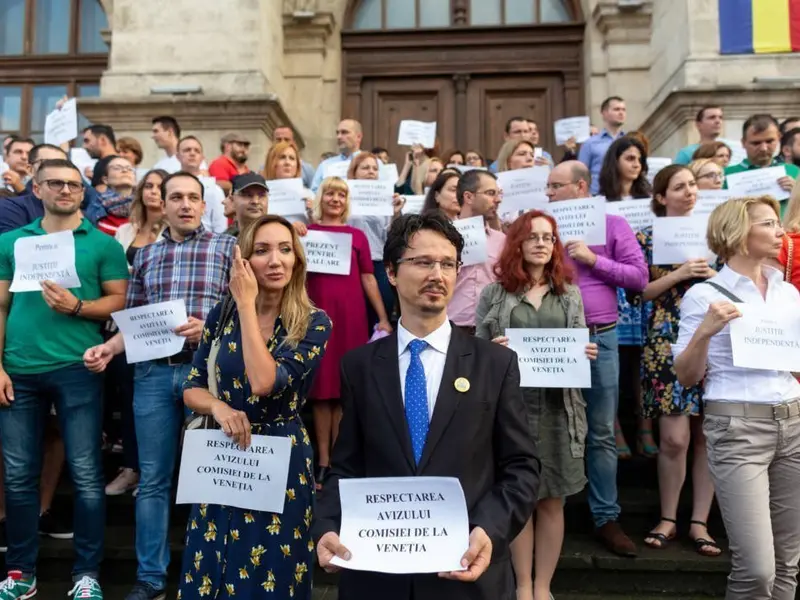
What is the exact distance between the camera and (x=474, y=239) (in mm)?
4555

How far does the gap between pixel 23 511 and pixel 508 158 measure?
424cm

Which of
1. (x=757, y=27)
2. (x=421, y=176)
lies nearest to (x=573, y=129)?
(x=421, y=176)

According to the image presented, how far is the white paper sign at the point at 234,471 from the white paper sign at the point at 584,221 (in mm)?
2415

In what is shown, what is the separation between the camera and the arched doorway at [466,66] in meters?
11.3

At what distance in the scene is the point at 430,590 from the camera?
206 centimetres

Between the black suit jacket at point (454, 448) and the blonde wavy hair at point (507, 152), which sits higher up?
the blonde wavy hair at point (507, 152)

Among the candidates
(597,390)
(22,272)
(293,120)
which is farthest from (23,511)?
(293,120)

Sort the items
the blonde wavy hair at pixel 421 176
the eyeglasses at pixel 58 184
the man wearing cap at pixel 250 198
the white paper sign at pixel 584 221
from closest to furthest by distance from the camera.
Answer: the eyeglasses at pixel 58 184 < the white paper sign at pixel 584 221 < the man wearing cap at pixel 250 198 < the blonde wavy hair at pixel 421 176

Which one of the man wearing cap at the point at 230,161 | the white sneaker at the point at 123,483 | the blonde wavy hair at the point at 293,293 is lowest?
the white sneaker at the point at 123,483

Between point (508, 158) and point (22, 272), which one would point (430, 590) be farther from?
point (508, 158)

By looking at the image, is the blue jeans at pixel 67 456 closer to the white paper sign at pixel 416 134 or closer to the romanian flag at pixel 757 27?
the white paper sign at pixel 416 134

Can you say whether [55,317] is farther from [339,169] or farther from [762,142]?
[762,142]

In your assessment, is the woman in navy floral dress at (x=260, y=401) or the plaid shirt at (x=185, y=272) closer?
the woman in navy floral dress at (x=260, y=401)

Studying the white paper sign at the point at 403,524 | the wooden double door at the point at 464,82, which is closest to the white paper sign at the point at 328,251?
the white paper sign at the point at 403,524
